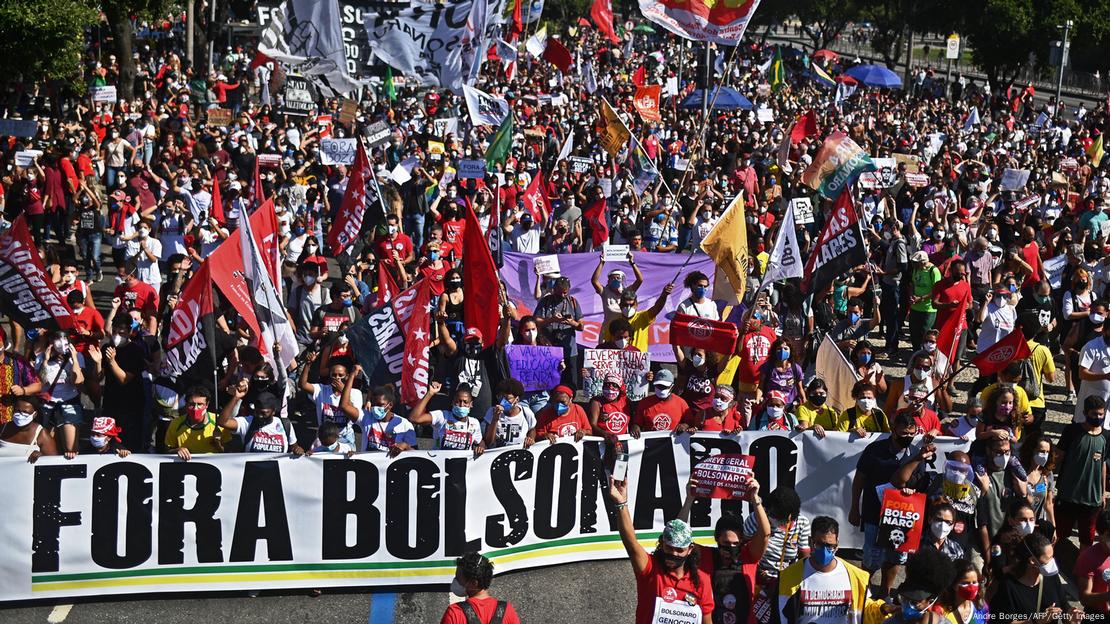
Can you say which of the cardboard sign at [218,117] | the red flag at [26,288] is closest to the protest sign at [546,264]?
the red flag at [26,288]

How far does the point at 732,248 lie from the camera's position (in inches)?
500

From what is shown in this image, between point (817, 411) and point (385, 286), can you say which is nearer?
point (817, 411)

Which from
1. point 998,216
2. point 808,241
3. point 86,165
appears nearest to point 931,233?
point 808,241

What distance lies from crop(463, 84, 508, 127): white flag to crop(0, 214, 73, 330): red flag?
1223 cm

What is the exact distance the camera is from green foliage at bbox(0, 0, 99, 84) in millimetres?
21453

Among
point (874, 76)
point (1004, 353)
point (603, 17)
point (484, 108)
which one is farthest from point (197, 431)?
point (874, 76)

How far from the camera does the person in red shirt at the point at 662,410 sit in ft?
32.2

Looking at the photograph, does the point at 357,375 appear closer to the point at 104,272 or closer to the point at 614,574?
the point at 614,574

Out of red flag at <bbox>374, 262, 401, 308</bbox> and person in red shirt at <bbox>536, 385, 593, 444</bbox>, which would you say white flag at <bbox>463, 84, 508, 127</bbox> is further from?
person in red shirt at <bbox>536, 385, 593, 444</bbox>

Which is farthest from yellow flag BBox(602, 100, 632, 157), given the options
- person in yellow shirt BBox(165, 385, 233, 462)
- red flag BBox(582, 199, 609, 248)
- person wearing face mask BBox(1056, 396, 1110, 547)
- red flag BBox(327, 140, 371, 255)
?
person in yellow shirt BBox(165, 385, 233, 462)

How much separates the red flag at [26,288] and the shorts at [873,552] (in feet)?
19.9

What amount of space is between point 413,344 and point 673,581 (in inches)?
160

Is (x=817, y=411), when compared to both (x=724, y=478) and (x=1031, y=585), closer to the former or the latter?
(x=724, y=478)

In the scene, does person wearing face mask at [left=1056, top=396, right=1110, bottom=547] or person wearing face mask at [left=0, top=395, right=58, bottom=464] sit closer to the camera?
person wearing face mask at [left=0, top=395, right=58, bottom=464]
